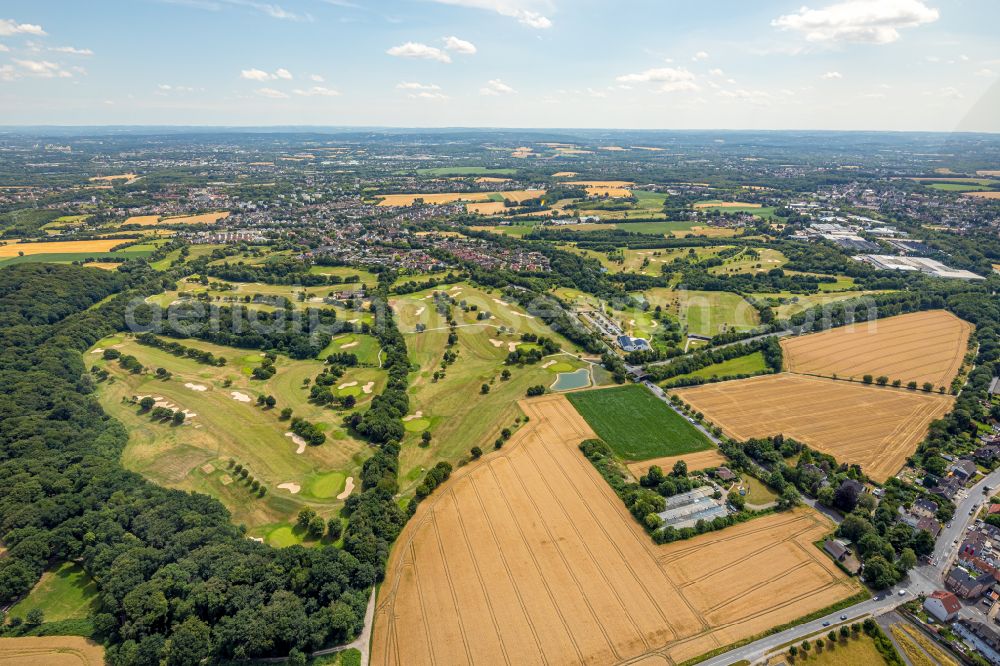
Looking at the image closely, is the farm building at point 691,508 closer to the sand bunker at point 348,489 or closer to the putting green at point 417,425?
the putting green at point 417,425

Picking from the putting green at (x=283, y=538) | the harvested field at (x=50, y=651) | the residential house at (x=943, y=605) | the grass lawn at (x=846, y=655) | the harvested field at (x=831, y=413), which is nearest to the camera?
the grass lawn at (x=846, y=655)

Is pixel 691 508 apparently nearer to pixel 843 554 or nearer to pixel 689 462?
pixel 689 462

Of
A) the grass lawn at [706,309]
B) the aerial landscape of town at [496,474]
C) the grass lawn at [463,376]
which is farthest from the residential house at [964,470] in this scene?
the grass lawn at [463,376]

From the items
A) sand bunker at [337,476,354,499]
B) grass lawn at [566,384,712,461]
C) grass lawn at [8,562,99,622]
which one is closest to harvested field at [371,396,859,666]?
sand bunker at [337,476,354,499]

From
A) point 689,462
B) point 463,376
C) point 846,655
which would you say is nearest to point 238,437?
point 463,376

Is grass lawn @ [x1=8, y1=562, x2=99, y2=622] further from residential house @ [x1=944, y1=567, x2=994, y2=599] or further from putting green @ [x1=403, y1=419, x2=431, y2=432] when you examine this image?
residential house @ [x1=944, y1=567, x2=994, y2=599]
